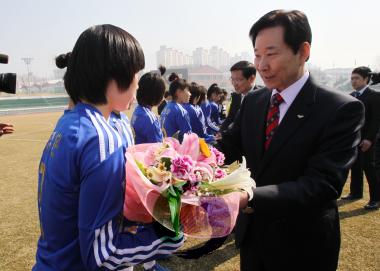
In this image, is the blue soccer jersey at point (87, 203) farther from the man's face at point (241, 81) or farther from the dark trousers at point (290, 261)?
the man's face at point (241, 81)

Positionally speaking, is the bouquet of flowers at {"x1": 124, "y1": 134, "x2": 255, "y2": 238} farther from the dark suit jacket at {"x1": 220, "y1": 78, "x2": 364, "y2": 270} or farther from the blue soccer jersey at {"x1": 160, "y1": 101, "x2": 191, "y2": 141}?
the blue soccer jersey at {"x1": 160, "y1": 101, "x2": 191, "y2": 141}

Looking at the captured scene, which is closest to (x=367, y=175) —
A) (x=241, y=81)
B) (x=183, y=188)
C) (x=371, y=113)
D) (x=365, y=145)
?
(x=365, y=145)

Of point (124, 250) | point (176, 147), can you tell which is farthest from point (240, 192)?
point (124, 250)

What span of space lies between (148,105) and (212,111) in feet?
18.8

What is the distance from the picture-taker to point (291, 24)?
2.15 metres

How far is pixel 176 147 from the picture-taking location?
164 cm

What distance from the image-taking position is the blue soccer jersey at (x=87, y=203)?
1341 millimetres

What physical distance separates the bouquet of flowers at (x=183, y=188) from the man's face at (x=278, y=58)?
→ 34.4 inches

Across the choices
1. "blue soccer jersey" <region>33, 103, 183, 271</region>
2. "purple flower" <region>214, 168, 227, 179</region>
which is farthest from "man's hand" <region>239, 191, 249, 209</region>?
"blue soccer jersey" <region>33, 103, 183, 271</region>

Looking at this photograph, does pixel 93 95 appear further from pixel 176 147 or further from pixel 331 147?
pixel 331 147

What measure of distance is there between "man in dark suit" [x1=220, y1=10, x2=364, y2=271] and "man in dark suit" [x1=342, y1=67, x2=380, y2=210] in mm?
4752

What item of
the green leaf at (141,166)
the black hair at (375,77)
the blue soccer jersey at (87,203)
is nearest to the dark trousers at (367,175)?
the black hair at (375,77)

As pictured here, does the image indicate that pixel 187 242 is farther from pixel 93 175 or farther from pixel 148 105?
pixel 93 175

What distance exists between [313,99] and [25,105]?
45.9 m
